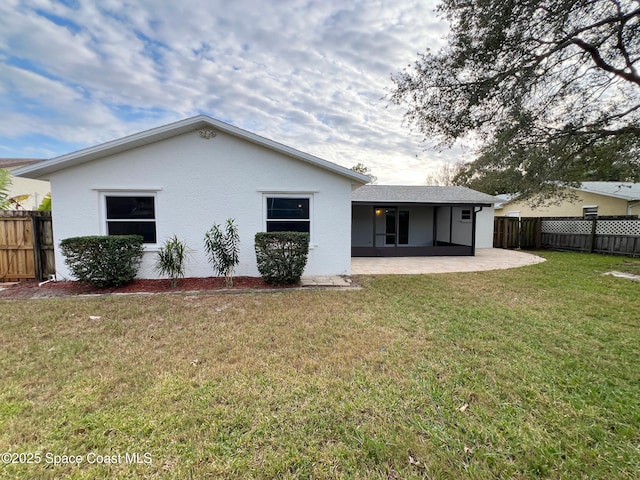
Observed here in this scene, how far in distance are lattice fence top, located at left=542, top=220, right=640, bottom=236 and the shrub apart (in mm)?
17638

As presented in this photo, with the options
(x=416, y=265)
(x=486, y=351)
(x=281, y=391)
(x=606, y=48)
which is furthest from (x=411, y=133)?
(x=281, y=391)

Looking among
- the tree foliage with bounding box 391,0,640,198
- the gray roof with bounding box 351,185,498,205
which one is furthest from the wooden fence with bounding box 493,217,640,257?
the tree foliage with bounding box 391,0,640,198

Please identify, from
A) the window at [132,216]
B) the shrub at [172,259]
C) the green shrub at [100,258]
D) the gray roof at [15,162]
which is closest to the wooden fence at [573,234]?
the shrub at [172,259]

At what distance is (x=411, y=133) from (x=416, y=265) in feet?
15.7

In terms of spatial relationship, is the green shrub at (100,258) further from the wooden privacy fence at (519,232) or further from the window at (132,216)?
the wooden privacy fence at (519,232)

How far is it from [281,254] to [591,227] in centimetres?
1582

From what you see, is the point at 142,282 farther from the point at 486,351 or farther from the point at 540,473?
the point at 540,473

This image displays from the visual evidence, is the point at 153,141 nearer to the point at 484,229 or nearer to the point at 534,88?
the point at 534,88

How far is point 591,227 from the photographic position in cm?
1373

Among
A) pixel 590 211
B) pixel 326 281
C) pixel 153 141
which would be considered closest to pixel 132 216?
pixel 153 141

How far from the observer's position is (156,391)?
2.70m

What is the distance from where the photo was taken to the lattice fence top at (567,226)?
13961 millimetres

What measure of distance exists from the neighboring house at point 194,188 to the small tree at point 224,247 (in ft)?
1.01

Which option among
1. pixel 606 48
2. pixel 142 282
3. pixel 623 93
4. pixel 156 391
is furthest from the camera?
pixel 623 93
